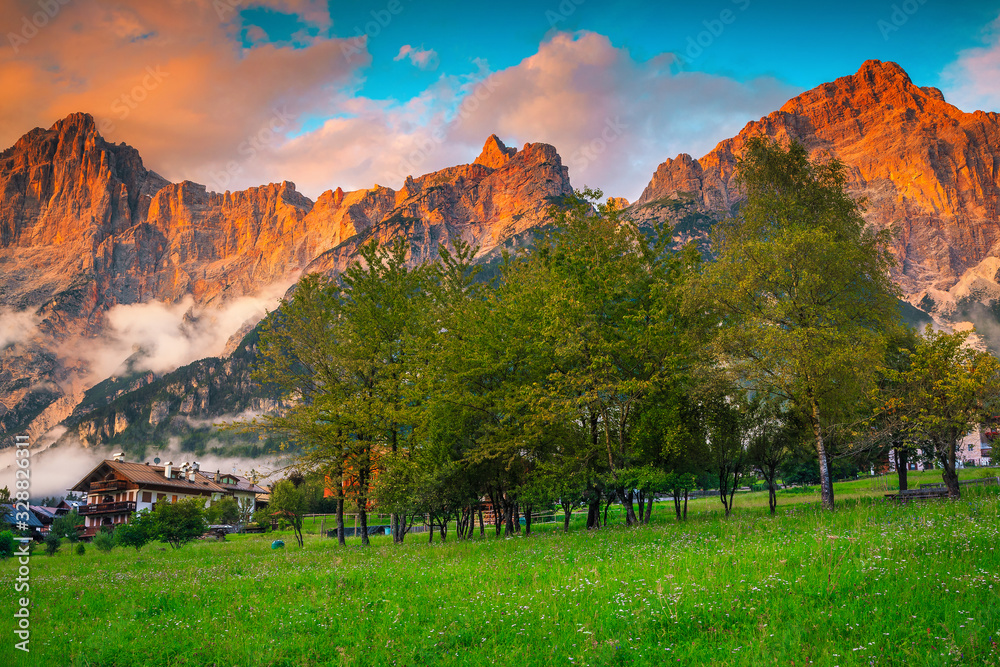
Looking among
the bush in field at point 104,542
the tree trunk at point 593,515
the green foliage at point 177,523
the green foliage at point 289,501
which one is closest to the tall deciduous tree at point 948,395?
the tree trunk at point 593,515

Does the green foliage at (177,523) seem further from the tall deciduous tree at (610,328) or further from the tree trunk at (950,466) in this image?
the tree trunk at (950,466)

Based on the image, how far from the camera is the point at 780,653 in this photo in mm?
6965

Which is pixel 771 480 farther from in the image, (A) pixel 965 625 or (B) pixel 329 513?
(B) pixel 329 513

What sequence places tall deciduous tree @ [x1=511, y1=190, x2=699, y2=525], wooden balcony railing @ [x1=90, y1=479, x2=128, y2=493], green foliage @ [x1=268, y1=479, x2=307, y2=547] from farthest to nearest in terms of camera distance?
wooden balcony railing @ [x1=90, y1=479, x2=128, y2=493] < green foliage @ [x1=268, y1=479, x2=307, y2=547] < tall deciduous tree @ [x1=511, y1=190, x2=699, y2=525]

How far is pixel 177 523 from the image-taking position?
47469mm

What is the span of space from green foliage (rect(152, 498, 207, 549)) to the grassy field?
37.2 meters

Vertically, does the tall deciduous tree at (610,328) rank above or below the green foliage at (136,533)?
above

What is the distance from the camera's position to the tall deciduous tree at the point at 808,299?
2119 cm

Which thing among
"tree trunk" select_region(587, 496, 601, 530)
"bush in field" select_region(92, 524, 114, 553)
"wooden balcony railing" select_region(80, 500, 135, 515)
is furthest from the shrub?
"wooden balcony railing" select_region(80, 500, 135, 515)

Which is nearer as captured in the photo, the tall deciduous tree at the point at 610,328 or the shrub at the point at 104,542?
the tall deciduous tree at the point at 610,328

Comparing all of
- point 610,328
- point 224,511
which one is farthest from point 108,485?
point 610,328

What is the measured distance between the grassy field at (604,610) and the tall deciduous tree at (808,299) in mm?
7821

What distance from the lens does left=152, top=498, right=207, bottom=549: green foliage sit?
4684cm

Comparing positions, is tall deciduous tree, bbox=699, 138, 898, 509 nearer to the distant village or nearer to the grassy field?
the grassy field
